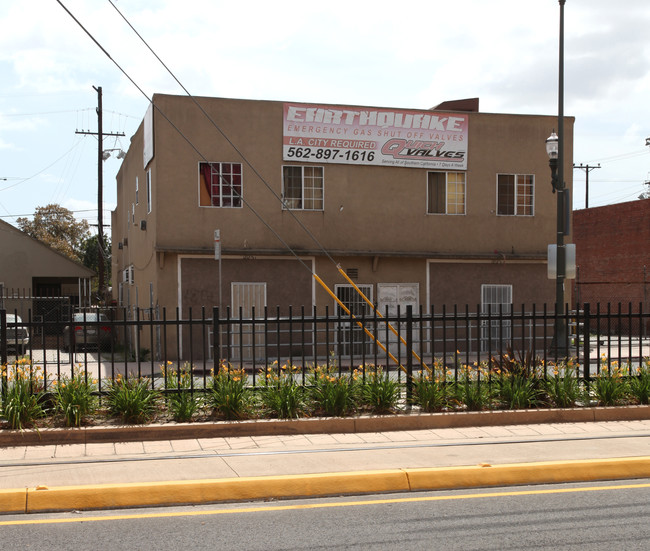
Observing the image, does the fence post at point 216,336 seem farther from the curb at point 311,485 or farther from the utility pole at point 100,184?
the utility pole at point 100,184

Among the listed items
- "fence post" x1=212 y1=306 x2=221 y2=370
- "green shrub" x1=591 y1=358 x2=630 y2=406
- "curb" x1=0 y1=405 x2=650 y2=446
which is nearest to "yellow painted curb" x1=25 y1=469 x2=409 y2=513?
"curb" x1=0 y1=405 x2=650 y2=446

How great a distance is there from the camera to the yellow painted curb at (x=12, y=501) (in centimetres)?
634

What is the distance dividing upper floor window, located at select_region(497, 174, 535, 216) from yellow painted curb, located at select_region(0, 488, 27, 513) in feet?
60.7

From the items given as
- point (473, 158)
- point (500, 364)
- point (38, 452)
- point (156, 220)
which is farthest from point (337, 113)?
point (38, 452)

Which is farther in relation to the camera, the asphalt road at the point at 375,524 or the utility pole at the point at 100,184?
the utility pole at the point at 100,184

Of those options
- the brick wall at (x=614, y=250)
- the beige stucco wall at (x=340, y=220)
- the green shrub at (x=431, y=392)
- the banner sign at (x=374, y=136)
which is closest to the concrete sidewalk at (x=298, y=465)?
the green shrub at (x=431, y=392)

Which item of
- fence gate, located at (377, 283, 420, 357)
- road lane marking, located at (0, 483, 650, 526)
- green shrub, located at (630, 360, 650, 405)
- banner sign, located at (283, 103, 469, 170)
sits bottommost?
road lane marking, located at (0, 483, 650, 526)

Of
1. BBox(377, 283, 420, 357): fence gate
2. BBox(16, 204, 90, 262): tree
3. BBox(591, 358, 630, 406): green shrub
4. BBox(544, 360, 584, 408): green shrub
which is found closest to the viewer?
→ BBox(544, 360, 584, 408): green shrub

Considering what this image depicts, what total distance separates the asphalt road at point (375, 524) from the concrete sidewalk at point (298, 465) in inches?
6.7

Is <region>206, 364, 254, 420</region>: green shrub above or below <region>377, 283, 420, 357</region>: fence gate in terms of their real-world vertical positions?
below

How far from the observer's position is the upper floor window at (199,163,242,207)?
803 inches

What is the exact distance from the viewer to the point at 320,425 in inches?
364

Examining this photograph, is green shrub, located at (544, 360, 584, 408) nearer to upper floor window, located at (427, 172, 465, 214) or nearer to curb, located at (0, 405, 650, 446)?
curb, located at (0, 405, 650, 446)

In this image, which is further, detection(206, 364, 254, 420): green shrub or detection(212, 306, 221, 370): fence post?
detection(212, 306, 221, 370): fence post
